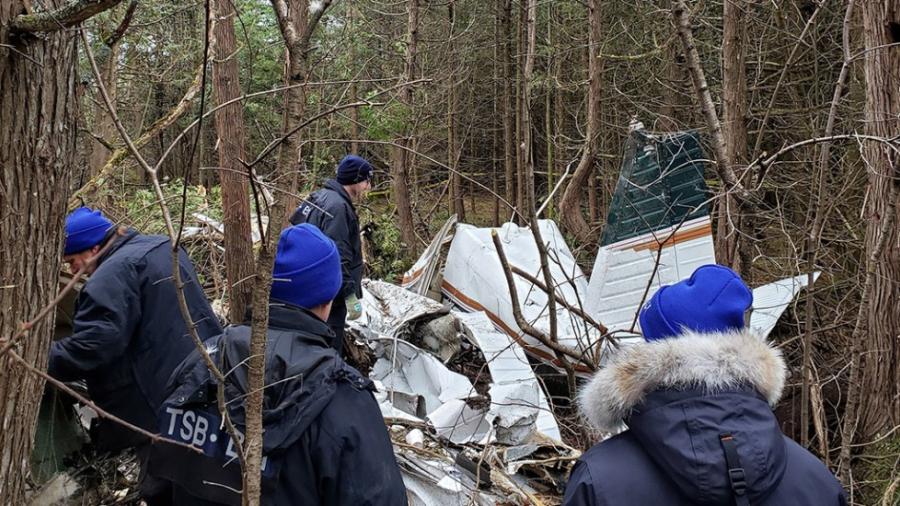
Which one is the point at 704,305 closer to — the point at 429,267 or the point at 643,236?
the point at 643,236

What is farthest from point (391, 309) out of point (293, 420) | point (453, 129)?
point (453, 129)

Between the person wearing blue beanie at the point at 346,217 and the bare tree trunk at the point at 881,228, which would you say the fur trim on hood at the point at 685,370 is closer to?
the bare tree trunk at the point at 881,228

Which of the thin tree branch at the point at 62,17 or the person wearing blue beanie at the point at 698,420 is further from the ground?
the thin tree branch at the point at 62,17

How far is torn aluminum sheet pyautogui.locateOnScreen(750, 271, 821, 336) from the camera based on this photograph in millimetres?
5164

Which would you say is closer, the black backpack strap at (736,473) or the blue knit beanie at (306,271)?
the black backpack strap at (736,473)

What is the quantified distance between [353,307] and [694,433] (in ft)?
13.9

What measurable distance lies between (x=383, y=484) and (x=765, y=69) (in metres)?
9.47

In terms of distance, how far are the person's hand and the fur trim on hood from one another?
3843mm

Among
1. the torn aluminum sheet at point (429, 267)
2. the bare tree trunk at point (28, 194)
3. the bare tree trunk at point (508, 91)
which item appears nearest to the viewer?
the bare tree trunk at point (28, 194)

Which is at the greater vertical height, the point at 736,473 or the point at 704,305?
the point at 704,305

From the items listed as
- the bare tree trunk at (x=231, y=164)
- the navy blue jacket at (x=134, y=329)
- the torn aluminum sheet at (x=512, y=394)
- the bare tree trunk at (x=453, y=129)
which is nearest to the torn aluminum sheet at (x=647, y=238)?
the torn aluminum sheet at (x=512, y=394)

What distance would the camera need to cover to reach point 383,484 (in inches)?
74.8

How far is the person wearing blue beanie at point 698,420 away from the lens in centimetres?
144

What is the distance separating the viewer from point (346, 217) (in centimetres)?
528
